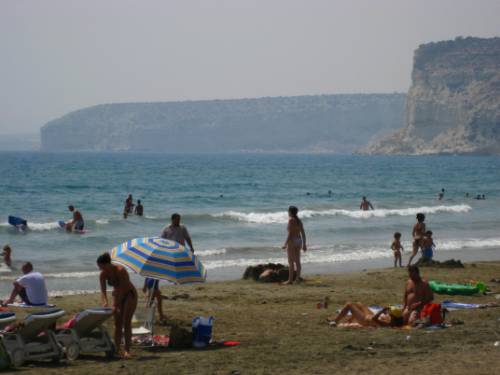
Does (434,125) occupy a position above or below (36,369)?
above

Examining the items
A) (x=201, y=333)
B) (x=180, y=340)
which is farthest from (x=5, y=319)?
(x=201, y=333)

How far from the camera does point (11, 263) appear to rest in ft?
61.2

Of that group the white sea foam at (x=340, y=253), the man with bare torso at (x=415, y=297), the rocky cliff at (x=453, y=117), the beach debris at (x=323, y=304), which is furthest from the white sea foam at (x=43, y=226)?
the rocky cliff at (x=453, y=117)

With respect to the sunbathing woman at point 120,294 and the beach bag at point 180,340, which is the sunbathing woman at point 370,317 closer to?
the beach bag at point 180,340

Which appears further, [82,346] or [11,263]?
[11,263]

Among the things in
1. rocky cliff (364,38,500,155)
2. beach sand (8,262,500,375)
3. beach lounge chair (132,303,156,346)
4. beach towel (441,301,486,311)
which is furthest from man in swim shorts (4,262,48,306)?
rocky cliff (364,38,500,155)

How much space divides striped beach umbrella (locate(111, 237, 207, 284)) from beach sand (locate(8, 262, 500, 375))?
88cm

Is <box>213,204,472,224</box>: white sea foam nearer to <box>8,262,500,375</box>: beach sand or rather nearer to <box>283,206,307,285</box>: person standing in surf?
<box>283,206,307,285</box>: person standing in surf

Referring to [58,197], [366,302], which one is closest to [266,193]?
[58,197]

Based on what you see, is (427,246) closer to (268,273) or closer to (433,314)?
(268,273)

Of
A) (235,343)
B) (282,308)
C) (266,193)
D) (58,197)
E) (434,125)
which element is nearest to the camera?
(235,343)

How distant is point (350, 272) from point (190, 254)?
8888mm

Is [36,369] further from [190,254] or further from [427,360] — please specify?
[427,360]

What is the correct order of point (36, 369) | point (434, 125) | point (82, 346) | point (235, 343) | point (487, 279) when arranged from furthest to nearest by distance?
1. point (434, 125)
2. point (487, 279)
3. point (235, 343)
4. point (82, 346)
5. point (36, 369)
